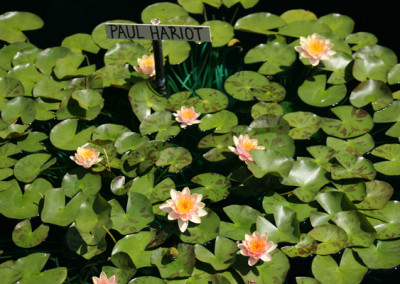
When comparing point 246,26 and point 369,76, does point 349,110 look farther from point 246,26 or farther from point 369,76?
point 246,26

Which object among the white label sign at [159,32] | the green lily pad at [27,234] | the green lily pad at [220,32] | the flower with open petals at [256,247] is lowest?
the green lily pad at [27,234]

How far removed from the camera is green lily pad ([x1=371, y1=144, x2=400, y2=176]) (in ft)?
6.37

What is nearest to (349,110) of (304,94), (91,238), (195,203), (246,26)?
(304,94)

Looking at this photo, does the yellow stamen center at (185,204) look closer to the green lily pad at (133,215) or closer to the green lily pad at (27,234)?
the green lily pad at (133,215)

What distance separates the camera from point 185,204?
1671 millimetres

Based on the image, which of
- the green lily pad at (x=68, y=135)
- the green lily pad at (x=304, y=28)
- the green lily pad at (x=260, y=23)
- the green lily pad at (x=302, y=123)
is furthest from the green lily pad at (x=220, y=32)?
the green lily pad at (x=68, y=135)

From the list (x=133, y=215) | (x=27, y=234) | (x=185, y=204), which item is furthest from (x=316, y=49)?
(x=27, y=234)

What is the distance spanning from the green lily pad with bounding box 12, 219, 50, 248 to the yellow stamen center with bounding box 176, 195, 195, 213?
509 millimetres

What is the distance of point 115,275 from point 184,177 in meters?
0.56

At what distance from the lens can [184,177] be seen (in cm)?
201

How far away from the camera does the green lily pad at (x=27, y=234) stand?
1766 mm

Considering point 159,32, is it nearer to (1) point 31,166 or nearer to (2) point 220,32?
(2) point 220,32

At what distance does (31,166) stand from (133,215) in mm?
516

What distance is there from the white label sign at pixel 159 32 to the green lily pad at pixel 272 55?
1.64 ft
